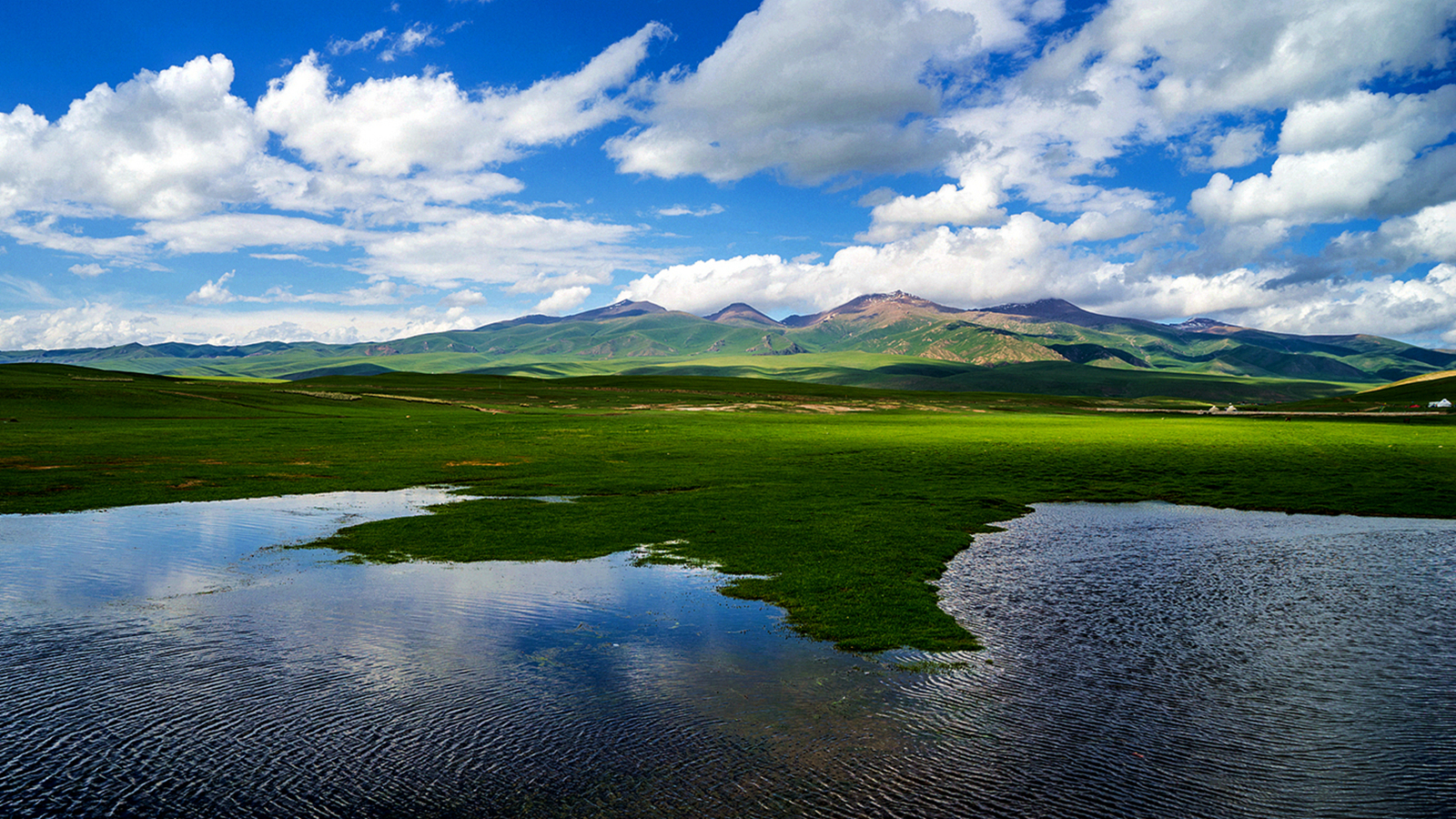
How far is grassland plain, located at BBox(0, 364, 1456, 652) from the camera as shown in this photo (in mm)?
25938

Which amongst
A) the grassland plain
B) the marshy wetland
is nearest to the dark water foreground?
the marshy wetland

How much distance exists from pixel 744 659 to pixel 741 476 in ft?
108

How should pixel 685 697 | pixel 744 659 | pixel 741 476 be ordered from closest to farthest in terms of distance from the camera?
pixel 685 697 < pixel 744 659 < pixel 741 476

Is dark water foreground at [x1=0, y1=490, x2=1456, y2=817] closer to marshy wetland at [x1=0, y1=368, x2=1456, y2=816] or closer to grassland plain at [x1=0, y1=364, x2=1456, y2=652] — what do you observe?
marshy wetland at [x1=0, y1=368, x2=1456, y2=816]

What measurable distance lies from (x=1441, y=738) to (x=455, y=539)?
26299 mm

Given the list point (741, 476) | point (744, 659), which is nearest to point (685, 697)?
point (744, 659)

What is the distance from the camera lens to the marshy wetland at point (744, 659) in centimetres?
1109

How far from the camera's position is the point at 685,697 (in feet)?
46.0

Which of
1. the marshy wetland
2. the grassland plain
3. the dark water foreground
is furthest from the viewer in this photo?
the grassland plain

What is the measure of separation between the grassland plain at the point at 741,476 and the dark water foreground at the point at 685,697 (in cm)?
282

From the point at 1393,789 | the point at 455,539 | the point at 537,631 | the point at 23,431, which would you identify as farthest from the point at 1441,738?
the point at 23,431

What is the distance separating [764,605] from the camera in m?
20.3

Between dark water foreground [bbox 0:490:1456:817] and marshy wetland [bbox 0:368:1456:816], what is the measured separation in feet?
0.25

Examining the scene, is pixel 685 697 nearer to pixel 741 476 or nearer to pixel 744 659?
pixel 744 659
